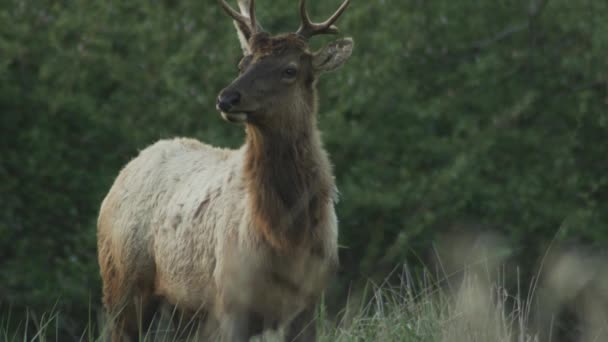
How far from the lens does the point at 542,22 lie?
14117 mm

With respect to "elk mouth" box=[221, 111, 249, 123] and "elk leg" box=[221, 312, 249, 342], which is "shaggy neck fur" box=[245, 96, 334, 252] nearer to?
"elk mouth" box=[221, 111, 249, 123]

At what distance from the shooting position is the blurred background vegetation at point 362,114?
1291cm

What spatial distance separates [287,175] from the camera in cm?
622

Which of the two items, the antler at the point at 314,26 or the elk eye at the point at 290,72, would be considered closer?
the elk eye at the point at 290,72

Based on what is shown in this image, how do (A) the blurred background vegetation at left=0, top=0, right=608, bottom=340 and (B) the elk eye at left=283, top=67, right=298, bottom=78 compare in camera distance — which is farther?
(A) the blurred background vegetation at left=0, top=0, right=608, bottom=340

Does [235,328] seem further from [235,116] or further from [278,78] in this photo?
[278,78]

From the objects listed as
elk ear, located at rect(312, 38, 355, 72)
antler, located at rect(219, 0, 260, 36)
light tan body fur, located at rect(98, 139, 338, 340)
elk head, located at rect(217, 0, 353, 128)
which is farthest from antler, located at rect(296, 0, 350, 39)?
light tan body fur, located at rect(98, 139, 338, 340)

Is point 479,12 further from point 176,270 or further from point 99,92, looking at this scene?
point 176,270

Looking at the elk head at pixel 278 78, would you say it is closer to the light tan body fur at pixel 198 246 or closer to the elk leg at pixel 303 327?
the light tan body fur at pixel 198 246

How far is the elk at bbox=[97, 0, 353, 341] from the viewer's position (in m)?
5.95

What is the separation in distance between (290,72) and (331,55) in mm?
438

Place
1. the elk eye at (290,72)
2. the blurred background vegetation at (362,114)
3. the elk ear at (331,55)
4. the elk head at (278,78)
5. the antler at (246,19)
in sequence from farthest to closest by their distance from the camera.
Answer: the blurred background vegetation at (362,114) < the antler at (246,19) < the elk ear at (331,55) < the elk eye at (290,72) < the elk head at (278,78)

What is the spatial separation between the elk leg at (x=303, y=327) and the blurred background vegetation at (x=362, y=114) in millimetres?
6557

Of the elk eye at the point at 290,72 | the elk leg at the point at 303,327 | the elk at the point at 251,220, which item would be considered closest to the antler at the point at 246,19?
the elk at the point at 251,220
